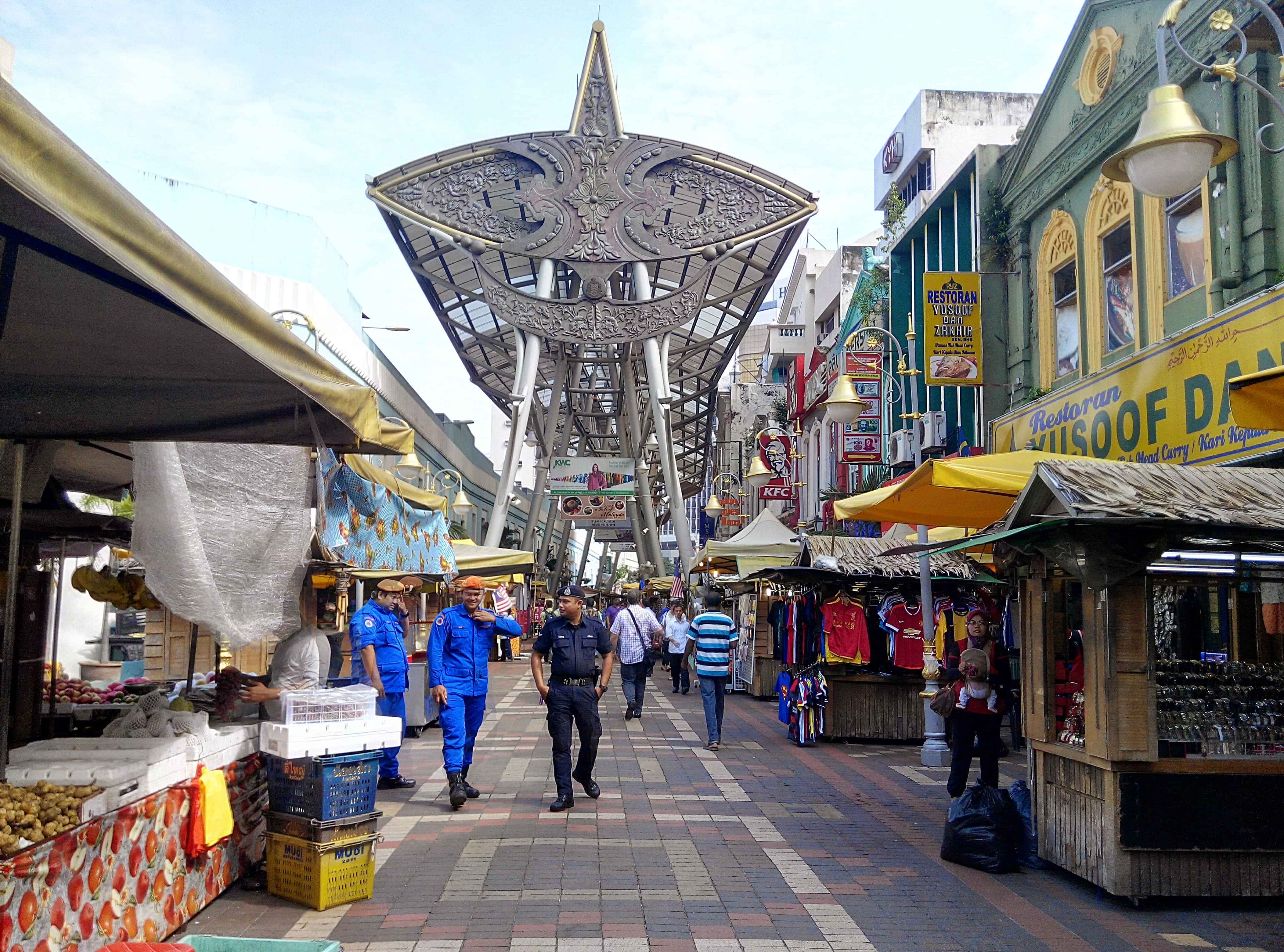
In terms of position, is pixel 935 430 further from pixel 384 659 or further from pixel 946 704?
pixel 384 659

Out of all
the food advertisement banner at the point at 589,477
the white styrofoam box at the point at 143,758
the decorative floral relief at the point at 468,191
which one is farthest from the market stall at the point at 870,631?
the food advertisement banner at the point at 589,477

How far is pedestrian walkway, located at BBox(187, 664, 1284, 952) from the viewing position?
212 inches

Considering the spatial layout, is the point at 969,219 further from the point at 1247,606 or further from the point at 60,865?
the point at 60,865

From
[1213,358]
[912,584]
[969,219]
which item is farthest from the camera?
[969,219]

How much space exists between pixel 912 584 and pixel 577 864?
7.92 metres

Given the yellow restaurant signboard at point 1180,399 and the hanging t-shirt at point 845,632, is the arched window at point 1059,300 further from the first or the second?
the hanging t-shirt at point 845,632

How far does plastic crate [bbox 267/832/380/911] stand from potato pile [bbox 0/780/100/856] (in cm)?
142

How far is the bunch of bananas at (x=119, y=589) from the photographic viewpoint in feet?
26.5

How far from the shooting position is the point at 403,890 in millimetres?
6168

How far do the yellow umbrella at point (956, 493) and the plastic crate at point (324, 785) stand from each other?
4637mm

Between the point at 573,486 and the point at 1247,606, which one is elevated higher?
the point at 573,486

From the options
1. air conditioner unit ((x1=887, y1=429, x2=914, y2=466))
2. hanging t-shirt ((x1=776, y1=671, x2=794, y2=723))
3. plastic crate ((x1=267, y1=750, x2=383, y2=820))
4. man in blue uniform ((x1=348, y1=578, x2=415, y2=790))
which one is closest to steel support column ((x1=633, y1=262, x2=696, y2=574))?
air conditioner unit ((x1=887, y1=429, x2=914, y2=466))

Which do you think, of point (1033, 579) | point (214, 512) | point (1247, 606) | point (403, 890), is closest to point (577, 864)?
point (403, 890)

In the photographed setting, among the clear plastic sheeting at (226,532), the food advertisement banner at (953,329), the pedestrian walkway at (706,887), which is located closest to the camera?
the pedestrian walkway at (706,887)
